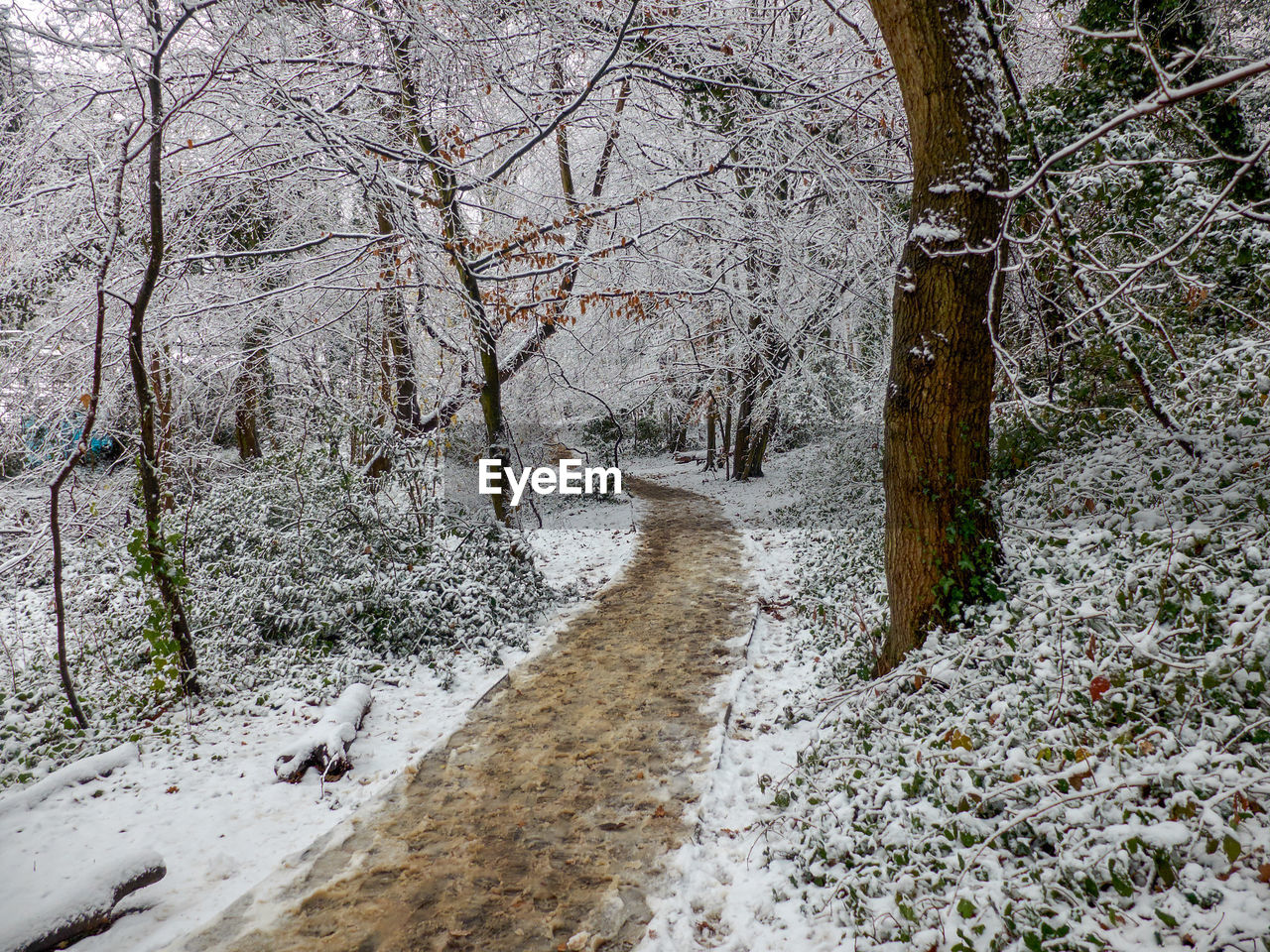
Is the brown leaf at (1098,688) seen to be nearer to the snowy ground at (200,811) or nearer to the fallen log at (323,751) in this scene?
the snowy ground at (200,811)

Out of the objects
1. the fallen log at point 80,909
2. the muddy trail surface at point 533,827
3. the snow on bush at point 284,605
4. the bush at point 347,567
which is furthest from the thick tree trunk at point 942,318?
the fallen log at point 80,909

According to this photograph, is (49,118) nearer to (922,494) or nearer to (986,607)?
(922,494)

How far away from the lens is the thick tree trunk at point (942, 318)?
3.81 metres

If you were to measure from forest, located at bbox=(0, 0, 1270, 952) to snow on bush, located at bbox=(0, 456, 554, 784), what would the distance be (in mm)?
51

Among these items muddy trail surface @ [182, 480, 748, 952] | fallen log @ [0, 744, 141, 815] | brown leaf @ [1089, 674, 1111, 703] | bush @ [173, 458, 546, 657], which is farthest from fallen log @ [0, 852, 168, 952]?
brown leaf @ [1089, 674, 1111, 703]

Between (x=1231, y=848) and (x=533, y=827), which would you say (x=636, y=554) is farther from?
(x=1231, y=848)

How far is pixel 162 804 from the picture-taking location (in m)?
4.16

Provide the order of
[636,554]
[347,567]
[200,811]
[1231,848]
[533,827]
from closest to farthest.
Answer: [1231,848], [533,827], [200,811], [347,567], [636,554]

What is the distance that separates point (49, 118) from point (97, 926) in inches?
259

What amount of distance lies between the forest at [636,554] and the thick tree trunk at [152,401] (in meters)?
0.05

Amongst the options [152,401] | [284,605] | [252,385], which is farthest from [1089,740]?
[252,385]

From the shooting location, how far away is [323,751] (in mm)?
4609

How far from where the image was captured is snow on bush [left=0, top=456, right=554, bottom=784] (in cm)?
527

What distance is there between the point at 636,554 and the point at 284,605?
18.5 feet
